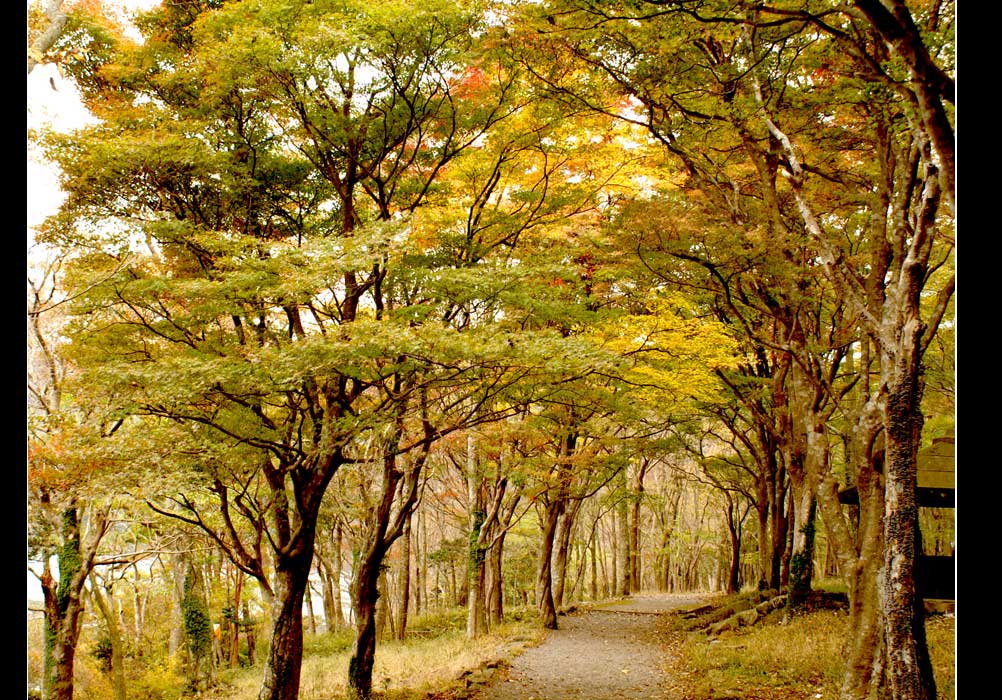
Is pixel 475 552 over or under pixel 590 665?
over

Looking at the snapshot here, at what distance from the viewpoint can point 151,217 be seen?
7.76 metres

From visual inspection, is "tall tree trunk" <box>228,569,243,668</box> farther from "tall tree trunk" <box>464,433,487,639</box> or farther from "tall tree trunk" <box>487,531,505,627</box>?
"tall tree trunk" <box>464,433,487,639</box>

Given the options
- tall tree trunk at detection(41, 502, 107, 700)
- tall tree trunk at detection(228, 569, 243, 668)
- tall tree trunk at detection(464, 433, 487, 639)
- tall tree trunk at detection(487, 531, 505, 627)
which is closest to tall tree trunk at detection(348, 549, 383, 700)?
tall tree trunk at detection(41, 502, 107, 700)

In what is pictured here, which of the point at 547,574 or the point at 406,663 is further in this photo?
the point at 547,574

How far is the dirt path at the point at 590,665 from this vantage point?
8.74 metres

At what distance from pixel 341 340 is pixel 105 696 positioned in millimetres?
11313

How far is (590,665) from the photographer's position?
10.7 metres

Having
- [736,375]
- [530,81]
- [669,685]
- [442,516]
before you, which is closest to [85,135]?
[530,81]

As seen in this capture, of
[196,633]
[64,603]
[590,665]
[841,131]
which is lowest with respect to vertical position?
[196,633]

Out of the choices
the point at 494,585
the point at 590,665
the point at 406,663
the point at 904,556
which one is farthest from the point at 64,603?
the point at 904,556

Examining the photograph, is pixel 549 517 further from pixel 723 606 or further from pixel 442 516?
pixel 442 516

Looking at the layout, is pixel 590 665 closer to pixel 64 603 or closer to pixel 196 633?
pixel 64 603

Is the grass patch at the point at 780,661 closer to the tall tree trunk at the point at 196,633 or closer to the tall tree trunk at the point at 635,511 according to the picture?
the tall tree trunk at the point at 635,511

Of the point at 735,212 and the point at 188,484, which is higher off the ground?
the point at 735,212
